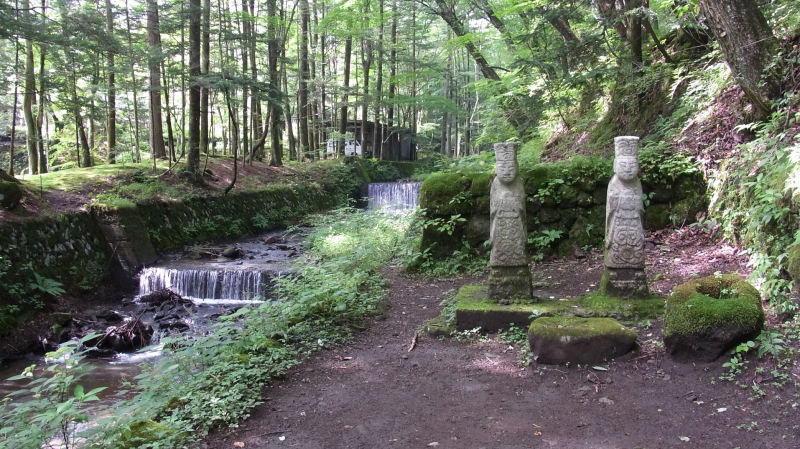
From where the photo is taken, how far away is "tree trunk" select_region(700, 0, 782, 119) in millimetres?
5906

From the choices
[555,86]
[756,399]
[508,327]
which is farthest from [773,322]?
[555,86]

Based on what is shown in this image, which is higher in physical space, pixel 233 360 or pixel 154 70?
pixel 154 70

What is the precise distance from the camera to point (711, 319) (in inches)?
148

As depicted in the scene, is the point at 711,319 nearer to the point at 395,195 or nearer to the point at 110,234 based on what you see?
the point at 110,234

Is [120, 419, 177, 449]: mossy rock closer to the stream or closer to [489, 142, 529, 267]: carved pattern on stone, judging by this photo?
the stream

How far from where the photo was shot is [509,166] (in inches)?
213

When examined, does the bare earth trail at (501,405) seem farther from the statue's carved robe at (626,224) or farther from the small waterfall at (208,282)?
the small waterfall at (208,282)

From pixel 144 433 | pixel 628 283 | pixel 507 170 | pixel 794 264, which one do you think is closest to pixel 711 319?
pixel 794 264

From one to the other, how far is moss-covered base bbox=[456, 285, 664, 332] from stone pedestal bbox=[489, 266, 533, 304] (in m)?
0.13

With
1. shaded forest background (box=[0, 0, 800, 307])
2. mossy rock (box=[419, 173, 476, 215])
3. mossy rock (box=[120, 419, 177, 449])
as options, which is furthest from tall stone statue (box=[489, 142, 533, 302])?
mossy rock (box=[120, 419, 177, 449])

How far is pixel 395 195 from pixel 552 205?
1244 centimetres

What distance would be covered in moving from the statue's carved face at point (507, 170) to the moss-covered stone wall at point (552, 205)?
9.18ft

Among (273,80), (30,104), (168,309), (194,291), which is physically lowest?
(168,309)

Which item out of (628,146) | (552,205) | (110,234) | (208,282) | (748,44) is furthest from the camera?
(110,234)
